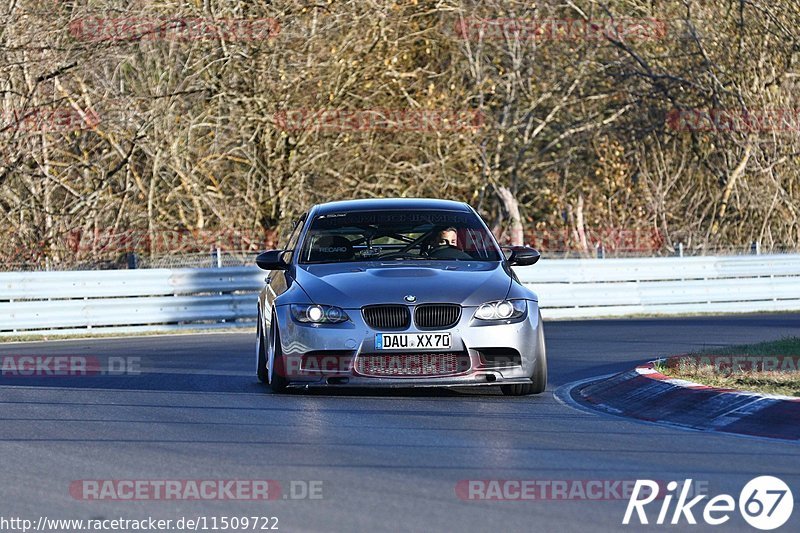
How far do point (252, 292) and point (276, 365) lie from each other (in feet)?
41.2

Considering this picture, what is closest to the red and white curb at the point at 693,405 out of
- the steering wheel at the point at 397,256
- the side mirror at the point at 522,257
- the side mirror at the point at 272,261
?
the side mirror at the point at 522,257

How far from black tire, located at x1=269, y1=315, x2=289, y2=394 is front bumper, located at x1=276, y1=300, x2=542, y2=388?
7.3 inches

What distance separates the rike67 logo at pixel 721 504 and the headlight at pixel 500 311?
13.3 feet

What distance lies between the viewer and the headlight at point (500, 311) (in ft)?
37.6

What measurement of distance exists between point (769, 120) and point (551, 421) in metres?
24.5

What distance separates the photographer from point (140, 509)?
682cm

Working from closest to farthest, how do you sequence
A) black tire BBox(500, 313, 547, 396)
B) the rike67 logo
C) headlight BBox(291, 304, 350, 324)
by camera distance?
the rike67 logo, headlight BBox(291, 304, 350, 324), black tire BBox(500, 313, 547, 396)

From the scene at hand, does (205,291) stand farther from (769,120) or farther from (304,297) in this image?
(769,120)
